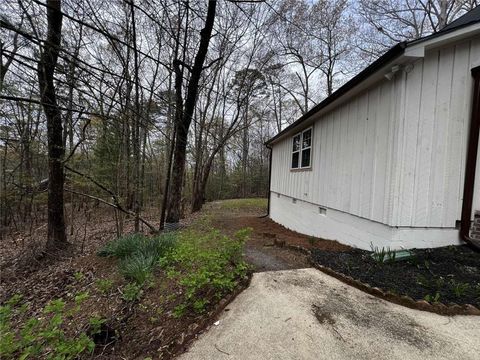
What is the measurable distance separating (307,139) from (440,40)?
357cm

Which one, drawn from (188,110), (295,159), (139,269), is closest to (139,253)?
(139,269)

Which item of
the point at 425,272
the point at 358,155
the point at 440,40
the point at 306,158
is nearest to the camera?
the point at 425,272

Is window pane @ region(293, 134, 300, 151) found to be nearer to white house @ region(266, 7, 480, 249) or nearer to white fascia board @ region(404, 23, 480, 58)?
white house @ region(266, 7, 480, 249)

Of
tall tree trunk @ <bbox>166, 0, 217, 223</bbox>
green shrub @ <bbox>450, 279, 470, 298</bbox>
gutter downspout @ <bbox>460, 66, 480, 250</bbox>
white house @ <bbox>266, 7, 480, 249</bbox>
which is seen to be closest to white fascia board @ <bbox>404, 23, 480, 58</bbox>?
white house @ <bbox>266, 7, 480, 249</bbox>

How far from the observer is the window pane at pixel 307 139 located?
646 centimetres

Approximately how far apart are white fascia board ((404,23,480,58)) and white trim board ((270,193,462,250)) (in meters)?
2.44

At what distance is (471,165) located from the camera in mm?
3520

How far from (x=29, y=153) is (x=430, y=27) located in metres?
18.5

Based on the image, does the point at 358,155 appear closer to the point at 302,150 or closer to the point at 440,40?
the point at 440,40

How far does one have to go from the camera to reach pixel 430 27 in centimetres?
1225

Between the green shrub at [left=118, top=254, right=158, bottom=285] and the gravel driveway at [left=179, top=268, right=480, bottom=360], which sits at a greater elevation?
the gravel driveway at [left=179, top=268, right=480, bottom=360]

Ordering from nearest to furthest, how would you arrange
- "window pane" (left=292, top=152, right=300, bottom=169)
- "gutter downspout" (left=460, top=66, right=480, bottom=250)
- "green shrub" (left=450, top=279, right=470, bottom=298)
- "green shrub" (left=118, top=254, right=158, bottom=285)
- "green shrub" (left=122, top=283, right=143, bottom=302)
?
1. "green shrub" (left=450, top=279, right=470, bottom=298)
2. "green shrub" (left=122, top=283, right=143, bottom=302)
3. "green shrub" (left=118, top=254, right=158, bottom=285)
4. "gutter downspout" (left=460, top=66, right=480, bottom=250)
5. "window pane" (left=292, top=152, right=300, bottom=169)

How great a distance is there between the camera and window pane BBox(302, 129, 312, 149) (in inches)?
254

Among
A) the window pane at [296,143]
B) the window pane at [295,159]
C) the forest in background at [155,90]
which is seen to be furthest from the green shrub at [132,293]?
the window pane at [296,143]
